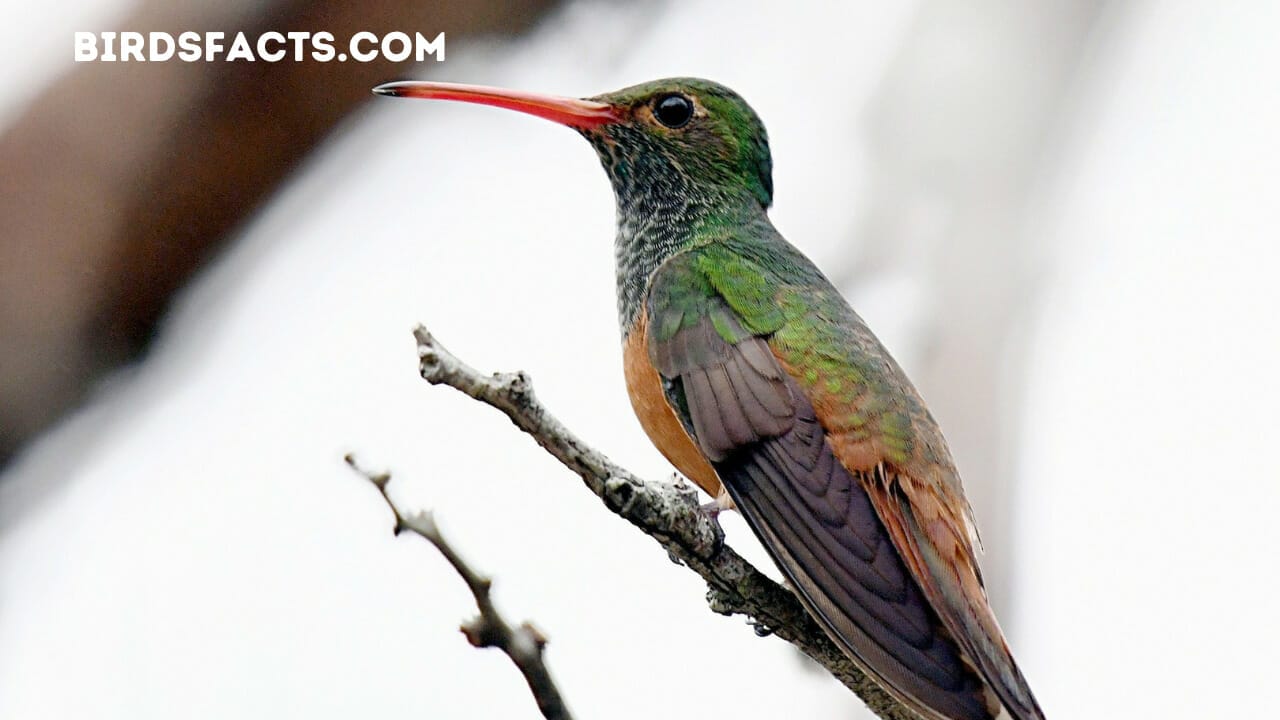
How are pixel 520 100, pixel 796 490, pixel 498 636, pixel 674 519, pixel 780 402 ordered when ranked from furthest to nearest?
1. pixel 520 100
2. pixel 780 402
3. pixel 796 490
4. pixel 674 519
5. pixel 498 636

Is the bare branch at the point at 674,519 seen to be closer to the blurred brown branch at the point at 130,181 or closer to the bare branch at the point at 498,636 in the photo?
the bare branch at the point at 498,636

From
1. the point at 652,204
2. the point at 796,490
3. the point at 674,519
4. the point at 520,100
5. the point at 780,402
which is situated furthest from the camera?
the point at 652,204

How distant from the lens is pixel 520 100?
298 centimetres

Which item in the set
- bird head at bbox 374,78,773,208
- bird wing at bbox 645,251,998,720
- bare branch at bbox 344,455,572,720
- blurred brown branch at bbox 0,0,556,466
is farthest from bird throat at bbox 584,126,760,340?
bare branch at bbox 344,455,572,720

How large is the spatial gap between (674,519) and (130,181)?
1.28 m

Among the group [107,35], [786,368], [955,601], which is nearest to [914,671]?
[955,601]

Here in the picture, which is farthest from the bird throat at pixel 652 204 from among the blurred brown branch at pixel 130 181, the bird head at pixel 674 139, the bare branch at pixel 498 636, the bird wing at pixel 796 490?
the bare branch at pixel 498 636

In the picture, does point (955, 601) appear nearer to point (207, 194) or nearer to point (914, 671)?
point (914, 671)

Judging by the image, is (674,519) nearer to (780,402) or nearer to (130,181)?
(780,402)

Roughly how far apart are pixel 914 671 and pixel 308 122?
163 cm

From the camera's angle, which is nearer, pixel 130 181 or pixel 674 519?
pixel 674 519

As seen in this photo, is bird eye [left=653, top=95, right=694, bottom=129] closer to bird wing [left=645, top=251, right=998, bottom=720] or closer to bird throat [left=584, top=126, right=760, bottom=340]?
bird throat [left=584, top=126, right=760, bottom=340]

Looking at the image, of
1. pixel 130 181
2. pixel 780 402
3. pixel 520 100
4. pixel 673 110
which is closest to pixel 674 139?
pixel 673 110

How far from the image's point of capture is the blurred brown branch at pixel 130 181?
2.54 meters
